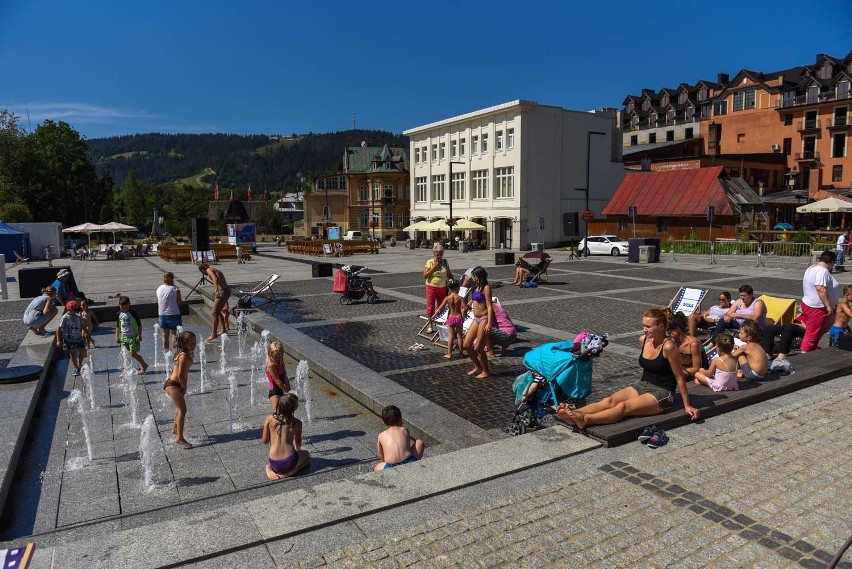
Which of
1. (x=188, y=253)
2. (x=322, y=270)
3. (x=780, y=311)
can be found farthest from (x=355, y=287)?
(x=188, y=253)

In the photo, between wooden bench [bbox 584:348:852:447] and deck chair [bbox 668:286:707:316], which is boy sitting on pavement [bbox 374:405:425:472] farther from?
deck chair [bbox 668:286:707:316]

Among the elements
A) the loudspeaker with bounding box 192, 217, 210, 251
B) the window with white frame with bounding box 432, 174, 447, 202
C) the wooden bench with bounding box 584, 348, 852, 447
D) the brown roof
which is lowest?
the wooden bench with bounding box 584, 348, 852, 447

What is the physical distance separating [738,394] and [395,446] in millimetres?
4006

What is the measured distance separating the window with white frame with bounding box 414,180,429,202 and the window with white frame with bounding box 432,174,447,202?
1.68 metres

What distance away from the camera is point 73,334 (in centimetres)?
998

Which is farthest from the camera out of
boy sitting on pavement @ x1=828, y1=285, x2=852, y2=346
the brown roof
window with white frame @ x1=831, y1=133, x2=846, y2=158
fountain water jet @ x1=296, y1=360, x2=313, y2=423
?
window with white frame @ x1=831, y1=133, x2=846, y2=158

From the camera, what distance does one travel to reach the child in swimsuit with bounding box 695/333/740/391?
700 centimetres

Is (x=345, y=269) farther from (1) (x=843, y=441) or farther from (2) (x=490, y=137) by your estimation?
(2) (x=490, y=137)

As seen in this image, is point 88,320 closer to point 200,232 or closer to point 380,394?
point 380,394

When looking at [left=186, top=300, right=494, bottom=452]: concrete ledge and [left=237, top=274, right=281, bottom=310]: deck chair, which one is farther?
[left=237, top=274, right=281, bottom=310]: deck chair

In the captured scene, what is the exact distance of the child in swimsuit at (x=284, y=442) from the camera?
19.1ft

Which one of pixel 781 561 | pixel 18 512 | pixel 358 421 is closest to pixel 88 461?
pixel 18 512

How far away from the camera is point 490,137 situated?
51.4 m

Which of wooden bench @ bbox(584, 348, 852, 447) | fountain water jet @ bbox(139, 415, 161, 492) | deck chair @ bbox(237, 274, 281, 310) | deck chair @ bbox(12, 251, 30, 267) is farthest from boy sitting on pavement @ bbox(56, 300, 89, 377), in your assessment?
deck chair @ bbox(12, 251, 30, 267)
